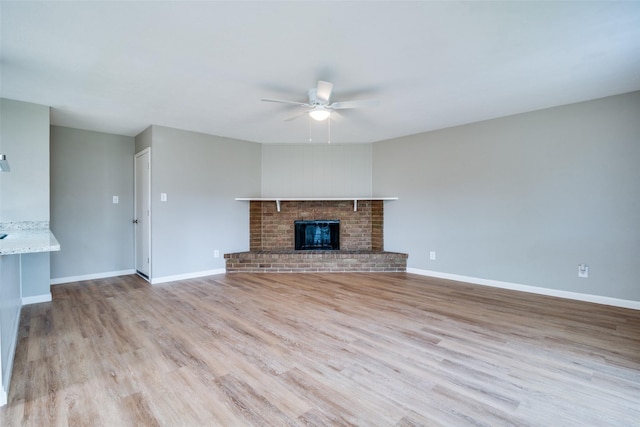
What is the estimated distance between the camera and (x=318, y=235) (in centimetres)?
560

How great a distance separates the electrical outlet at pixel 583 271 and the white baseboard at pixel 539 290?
0.22 m

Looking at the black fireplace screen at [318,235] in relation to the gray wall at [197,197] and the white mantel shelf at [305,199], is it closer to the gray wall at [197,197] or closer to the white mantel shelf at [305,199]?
the white mantel shelf at [305,199]

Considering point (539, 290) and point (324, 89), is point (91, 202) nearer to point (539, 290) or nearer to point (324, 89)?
point (324, 89)

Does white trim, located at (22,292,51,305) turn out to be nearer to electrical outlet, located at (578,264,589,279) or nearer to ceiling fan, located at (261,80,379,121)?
ceiling fan, located at (261,80,379,121)

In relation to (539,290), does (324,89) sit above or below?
above

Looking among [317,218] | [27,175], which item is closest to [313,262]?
[317,218]

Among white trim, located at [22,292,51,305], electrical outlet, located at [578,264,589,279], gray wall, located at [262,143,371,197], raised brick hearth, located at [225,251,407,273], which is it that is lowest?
white trim, located at [22,292,51,305]

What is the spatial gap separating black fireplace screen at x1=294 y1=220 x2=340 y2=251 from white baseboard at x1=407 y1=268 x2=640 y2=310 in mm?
1552

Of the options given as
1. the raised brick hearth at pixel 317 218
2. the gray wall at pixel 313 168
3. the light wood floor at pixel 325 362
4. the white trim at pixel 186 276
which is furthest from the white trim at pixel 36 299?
the gray wall at pixel 313 168

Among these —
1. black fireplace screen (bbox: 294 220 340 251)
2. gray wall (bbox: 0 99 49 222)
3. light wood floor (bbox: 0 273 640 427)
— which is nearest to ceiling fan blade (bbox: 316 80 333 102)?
light wood floor (bbox: 0 273 640 427)

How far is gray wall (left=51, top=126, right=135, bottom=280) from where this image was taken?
4316 mm

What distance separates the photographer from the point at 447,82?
287cm

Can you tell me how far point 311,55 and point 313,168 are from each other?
3.20m

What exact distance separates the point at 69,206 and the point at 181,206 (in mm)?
1593
